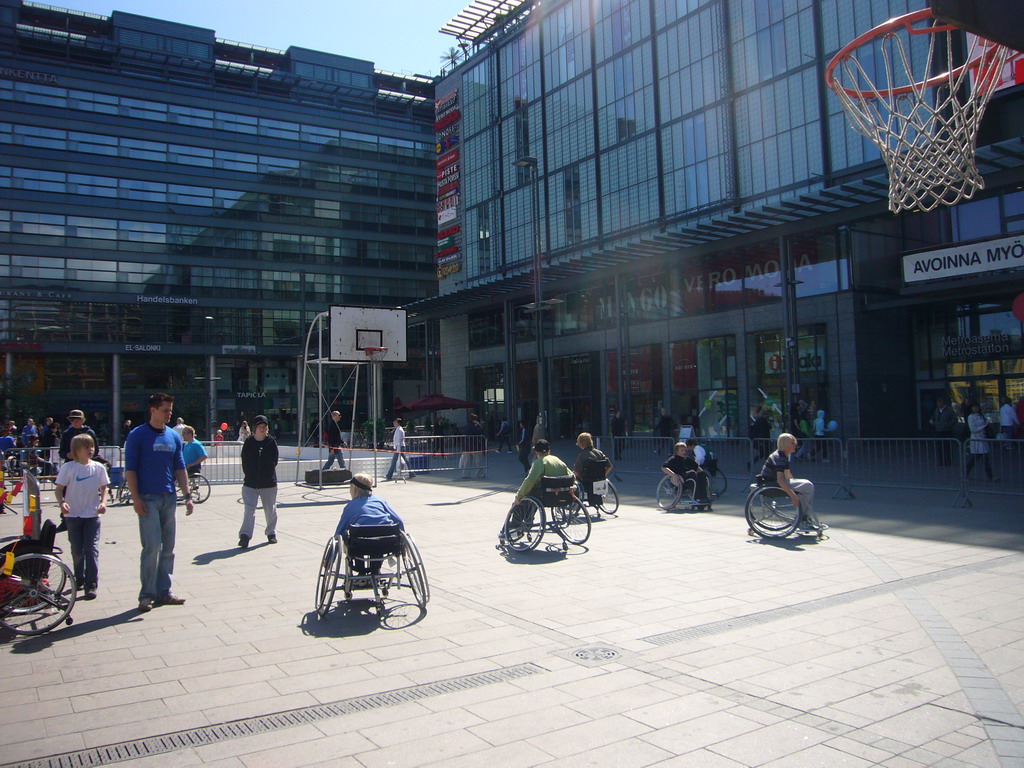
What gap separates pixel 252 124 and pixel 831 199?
4901 centimetres

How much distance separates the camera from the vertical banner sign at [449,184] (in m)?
47.5

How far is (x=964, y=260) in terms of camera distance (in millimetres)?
22031

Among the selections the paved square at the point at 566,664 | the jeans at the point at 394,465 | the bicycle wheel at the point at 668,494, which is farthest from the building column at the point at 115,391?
the bicycle wheel at the point at 668,494

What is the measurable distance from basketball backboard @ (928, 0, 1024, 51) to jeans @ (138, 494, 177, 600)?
23.4 ft

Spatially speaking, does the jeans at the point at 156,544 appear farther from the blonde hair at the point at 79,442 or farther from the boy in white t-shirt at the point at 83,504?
the blonde hair at the point at 79,442

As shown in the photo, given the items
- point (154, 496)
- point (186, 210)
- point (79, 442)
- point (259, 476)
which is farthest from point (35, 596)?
point (186, 210)

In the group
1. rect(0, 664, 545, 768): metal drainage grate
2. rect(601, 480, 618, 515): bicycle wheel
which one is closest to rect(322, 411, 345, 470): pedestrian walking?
rect(601, 480, 618, 515): bicycle wheel

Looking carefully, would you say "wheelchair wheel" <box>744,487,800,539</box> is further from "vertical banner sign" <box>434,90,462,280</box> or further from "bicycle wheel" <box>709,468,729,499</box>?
"vertical banner sign" <box>434,90,462,280</box>

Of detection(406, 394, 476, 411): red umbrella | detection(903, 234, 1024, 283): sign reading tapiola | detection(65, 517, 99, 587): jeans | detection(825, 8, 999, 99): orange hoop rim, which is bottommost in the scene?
detection(65, 517, 99, 587): jeans

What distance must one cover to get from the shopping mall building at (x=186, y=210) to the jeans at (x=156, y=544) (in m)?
39.5

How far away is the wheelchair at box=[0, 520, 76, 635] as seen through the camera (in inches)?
253

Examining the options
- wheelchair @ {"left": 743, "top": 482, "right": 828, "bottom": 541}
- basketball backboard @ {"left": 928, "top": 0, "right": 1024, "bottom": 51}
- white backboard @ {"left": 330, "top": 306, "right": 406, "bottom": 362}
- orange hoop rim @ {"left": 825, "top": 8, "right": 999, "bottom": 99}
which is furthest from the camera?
white backboard @ {"left": 330, "top": 306, "right": 406, "bottom": 362}

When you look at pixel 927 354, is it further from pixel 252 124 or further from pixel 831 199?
pixel 252 124

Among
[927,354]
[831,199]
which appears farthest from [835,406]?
Answer: [831,199]
